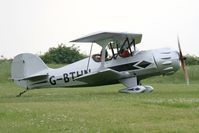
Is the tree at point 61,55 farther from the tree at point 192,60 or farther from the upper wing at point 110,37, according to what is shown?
the upper wing at point 110,37

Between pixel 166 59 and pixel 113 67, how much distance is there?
2.40 metres

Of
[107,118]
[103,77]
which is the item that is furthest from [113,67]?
[107,118]

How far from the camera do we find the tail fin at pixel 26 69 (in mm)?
25969

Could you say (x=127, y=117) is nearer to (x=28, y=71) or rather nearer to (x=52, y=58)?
(x=28, y=71)

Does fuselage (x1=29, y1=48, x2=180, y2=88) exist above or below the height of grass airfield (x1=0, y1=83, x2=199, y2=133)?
above

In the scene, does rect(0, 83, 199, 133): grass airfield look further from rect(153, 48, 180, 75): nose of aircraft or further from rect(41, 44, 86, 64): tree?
rect(41, 44, 86, 64): tree

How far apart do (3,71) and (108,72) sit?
3033cm

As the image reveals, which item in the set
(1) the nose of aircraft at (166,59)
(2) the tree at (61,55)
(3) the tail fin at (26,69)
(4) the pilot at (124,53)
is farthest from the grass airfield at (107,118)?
(2) the tree at (61,55)

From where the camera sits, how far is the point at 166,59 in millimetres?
24156

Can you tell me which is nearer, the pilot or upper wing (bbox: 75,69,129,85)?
upper wing (bbox: 75,69,129,85)

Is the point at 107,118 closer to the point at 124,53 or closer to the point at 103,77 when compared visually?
the point at 103,77

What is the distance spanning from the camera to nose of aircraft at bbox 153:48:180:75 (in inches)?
952

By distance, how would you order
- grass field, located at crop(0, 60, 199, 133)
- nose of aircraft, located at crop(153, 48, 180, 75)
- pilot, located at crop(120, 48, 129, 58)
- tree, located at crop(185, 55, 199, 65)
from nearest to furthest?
grass field, located at crop(0, 60, 199, 133) → nose of aircraft, located at crop(153, 48, 180, 75) → pilot, located at crop(120, 48, 129, 58) → tree, located at crop(185, 55, 199, 65)

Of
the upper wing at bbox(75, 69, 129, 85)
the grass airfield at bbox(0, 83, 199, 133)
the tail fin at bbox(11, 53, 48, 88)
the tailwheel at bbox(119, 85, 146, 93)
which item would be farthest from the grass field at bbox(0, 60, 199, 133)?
the tail fin at bbox(11, 53, 48, 88)
